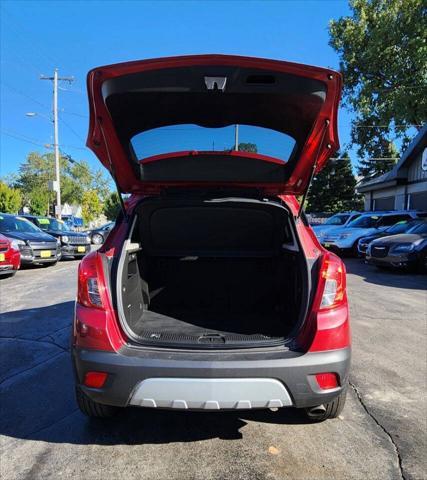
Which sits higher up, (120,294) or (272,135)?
(272,135)

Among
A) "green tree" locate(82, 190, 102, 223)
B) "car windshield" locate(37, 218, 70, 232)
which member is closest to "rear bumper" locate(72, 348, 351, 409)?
"car windshield" locate(37, 218, 70, 232)

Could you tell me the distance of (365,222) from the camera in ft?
51.0

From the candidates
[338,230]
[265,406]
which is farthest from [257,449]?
[338,230]

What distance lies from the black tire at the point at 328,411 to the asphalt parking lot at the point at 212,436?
0.27ft

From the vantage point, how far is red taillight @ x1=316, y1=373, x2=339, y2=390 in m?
2.36

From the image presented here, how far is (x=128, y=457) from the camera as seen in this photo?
2.51 metres

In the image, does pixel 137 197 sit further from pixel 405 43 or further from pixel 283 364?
pixel 405 43

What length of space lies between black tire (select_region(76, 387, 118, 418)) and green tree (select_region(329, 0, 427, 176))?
21.4m

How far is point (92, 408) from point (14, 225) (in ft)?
35.4

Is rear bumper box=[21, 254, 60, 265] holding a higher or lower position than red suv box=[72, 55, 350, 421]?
A: lower

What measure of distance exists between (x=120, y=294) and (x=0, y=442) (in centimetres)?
130

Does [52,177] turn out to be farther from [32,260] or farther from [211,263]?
[211,263]

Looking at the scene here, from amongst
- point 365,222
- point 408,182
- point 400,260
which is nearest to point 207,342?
point 400,260

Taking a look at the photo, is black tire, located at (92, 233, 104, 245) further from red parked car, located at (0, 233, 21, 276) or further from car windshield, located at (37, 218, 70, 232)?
red parked car, located at (0, 233, 21, 276)
